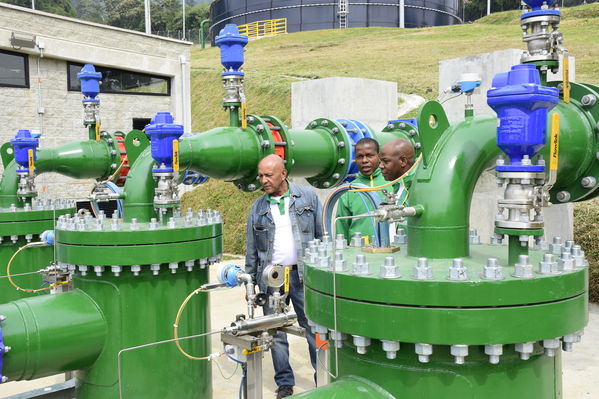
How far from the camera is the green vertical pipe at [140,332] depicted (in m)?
3.17

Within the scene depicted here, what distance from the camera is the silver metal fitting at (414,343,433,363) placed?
160 centimetres

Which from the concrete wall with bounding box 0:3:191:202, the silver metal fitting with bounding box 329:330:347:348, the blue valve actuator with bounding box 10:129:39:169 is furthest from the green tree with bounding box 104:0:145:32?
the silver metal fitting with bounding box 329:330:347:348

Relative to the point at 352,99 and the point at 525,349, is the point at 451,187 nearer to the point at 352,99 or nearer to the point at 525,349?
the point at 525,349

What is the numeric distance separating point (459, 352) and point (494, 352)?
92mm

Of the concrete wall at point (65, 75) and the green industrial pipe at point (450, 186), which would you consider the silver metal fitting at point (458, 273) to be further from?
the concrete wall at point (65, 75)

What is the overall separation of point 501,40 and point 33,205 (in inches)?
1003

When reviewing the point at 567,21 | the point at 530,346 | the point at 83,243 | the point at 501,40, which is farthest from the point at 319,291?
the point at 567,21

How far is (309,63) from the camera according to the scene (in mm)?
25484

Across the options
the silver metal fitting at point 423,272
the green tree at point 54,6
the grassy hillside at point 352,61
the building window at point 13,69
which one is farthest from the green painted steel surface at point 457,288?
the green tree at point 54,6

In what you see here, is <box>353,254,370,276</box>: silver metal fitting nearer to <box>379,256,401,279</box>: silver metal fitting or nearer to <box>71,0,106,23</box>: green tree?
<box>379,256,401,279</box>: silver metal fitting

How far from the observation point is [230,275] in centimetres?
289

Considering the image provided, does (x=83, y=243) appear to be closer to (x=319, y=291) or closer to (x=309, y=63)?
(x=319, y=291)

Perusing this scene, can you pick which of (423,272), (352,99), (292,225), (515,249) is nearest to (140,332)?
(292,225)

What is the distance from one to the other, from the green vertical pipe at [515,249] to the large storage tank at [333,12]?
37.4 meters
